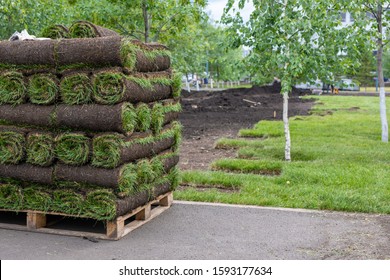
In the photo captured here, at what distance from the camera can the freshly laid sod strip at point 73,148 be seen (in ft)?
20.5

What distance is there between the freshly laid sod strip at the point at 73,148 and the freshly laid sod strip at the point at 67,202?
371mm

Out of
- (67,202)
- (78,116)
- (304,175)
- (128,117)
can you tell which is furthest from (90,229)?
(304,175)

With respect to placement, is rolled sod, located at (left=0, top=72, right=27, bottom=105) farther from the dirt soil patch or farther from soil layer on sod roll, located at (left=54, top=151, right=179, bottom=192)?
the dirt soil patch

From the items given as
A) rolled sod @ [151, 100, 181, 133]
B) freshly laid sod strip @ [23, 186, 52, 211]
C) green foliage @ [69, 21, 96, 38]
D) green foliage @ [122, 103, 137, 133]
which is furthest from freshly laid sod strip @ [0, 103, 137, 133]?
green foliage @ [69, 21, 96, 38]

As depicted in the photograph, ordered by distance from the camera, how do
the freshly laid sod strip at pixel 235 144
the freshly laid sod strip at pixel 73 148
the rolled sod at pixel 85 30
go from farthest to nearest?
the freshly laid sod strip at pixel 235 144
the rolled sod at pixel 85 30
the freshly laid sod strip at pixel 73 148

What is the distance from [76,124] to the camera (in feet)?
20.6

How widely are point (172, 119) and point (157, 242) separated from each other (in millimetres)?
2242

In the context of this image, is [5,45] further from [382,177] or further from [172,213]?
[382,177]

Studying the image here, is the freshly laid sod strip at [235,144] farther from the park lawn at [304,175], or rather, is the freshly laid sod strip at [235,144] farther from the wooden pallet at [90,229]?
the wooden pallet at [90,229]

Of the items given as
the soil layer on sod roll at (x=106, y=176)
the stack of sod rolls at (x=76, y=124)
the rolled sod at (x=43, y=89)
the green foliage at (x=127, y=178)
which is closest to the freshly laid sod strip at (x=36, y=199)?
the stack of sod rolls at (x=76, y=124)

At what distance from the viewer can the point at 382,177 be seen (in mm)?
9398

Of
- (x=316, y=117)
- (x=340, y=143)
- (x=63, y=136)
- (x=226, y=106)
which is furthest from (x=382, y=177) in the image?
(x=226, y=106)

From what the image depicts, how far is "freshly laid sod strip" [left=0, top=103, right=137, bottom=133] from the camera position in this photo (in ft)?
20.0

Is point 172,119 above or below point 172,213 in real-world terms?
above
